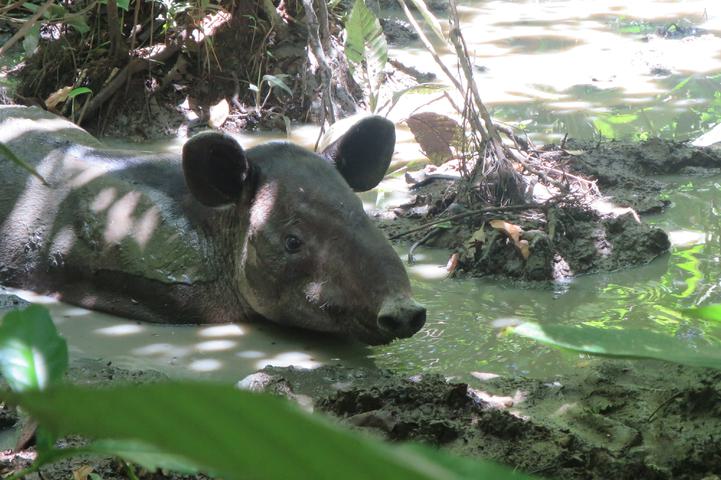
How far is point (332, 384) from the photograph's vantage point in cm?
402

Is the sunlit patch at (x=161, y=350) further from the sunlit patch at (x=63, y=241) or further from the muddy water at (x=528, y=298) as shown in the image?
the sunlit patch at (x=63, y=241)

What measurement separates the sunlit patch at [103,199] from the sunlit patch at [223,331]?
94cm

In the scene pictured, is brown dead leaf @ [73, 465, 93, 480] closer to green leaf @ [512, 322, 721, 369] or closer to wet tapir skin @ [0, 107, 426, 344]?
green leaf @ [512, 322, 721, 369]

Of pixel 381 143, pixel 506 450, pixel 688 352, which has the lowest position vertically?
pixel 506 450

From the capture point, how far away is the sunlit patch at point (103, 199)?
5281mm

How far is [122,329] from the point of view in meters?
4.82

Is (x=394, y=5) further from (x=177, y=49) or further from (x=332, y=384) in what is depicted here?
(x=332, y=384)

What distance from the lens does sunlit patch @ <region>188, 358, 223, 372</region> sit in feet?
14.1

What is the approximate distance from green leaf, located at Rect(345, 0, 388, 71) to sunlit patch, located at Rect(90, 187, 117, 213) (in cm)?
270

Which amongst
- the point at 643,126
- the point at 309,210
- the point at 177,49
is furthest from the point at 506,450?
the point at 177,49

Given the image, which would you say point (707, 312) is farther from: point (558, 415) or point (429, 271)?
point (429, 271)

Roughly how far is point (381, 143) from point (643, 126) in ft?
12.5

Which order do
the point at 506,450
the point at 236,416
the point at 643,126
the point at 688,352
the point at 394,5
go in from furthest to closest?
the point at 394,5, the point at 643,126, the point at 506,450, the point at 688,352, the point at 236,416

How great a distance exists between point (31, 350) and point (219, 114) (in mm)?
7201
